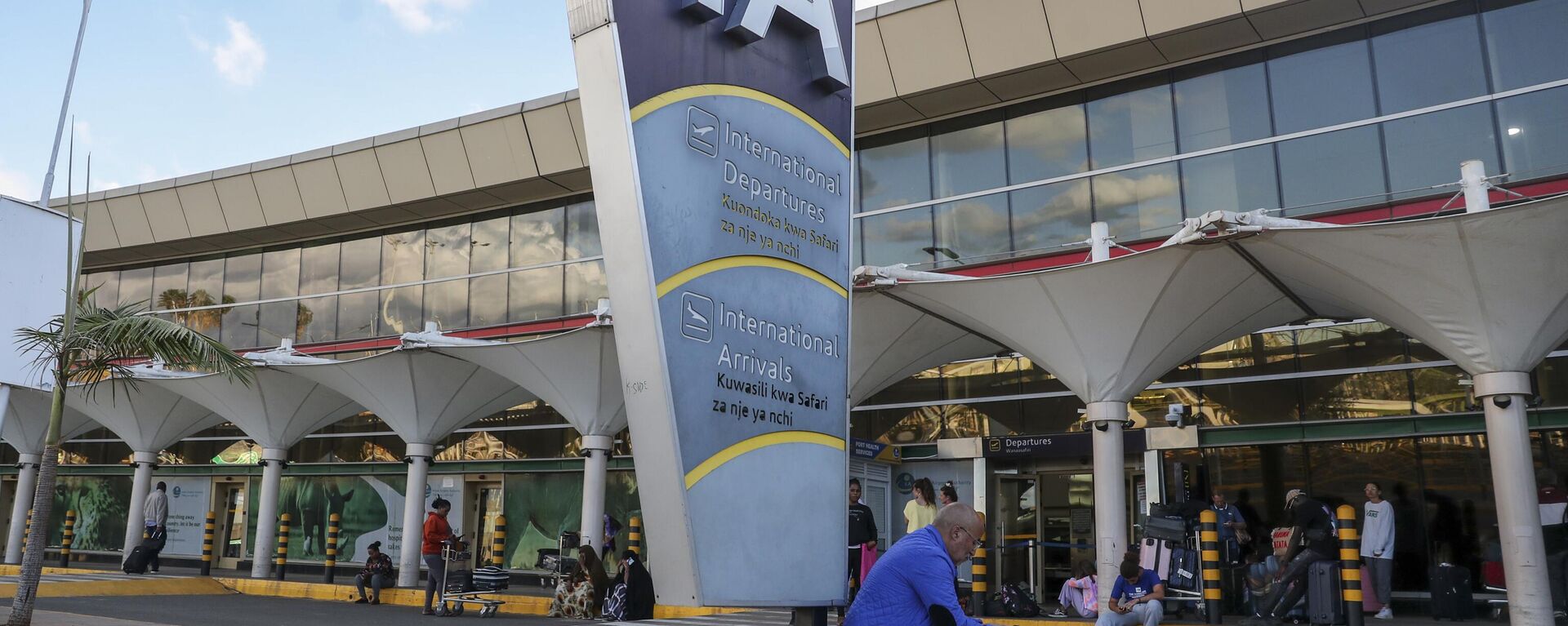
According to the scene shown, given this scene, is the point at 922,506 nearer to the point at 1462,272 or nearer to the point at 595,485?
the point at 1462,272

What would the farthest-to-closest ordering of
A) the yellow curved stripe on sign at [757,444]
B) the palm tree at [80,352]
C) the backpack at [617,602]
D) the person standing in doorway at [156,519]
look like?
1. the person standing in doorway at [156,519]
2. the backpack at [617,602]
3. the palm tree at [80,352]
4. the yellow curved stripe on sign at [757,444]

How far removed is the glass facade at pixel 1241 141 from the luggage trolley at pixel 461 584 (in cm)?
776

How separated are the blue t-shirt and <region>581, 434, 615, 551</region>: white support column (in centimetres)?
963

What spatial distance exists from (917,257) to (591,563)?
23.7ft

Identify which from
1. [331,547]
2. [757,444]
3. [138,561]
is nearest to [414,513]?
[331,547]

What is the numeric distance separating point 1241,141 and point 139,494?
23.4 m

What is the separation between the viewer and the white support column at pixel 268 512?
21.3 meters

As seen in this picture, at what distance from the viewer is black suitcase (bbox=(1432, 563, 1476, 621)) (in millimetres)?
13648

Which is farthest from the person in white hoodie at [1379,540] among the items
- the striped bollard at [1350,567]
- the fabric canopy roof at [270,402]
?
the fabric canopy roof at [270,402]

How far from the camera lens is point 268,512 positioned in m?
22.1

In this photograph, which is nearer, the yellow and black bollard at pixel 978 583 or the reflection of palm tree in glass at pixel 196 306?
the yellow and black bollard at pixel 978 583

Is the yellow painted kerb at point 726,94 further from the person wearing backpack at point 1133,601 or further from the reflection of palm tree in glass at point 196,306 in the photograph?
the reflection of palm tree in glass at point 196,306

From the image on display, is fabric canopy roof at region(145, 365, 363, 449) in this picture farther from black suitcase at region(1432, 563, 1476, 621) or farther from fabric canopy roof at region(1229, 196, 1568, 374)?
black suitcase at region(1432, 563, 1476, 621)

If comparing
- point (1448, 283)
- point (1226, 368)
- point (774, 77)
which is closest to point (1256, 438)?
point (1226, 368)
